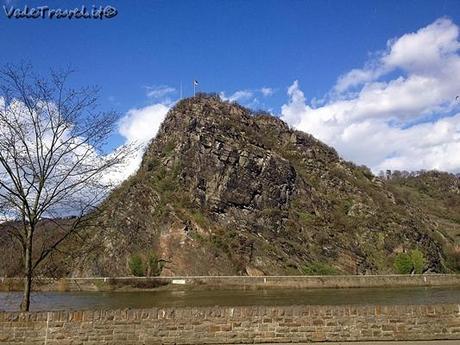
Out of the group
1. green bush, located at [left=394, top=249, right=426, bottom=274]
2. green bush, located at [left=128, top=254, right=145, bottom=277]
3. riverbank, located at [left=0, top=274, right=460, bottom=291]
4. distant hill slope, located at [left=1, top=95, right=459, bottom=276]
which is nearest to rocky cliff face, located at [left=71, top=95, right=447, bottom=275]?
distant hill slope, located at [left=1, top=95, right=459, bottom=276]

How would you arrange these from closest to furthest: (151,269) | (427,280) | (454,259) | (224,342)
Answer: (224,342) → (151,269) → (427,280) → (454,259)

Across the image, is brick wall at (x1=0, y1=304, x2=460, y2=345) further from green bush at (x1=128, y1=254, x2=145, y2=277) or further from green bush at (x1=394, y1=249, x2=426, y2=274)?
green bush at (x1=394, y1=249, x2=426, y2=274)

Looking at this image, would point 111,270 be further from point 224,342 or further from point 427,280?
point 224,342

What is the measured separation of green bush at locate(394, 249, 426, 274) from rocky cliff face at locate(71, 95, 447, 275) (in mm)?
3215

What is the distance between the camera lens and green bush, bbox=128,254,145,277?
305 feet

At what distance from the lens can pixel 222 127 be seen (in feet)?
423

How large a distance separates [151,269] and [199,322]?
265 ft

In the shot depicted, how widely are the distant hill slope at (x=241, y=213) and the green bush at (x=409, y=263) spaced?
2337 mm

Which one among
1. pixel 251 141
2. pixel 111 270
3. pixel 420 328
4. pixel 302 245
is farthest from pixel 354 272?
pixel 420 328

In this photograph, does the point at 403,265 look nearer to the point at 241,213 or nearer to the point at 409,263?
the point at 409,263

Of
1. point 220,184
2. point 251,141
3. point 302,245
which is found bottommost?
point 302,245

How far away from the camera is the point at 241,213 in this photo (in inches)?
4471

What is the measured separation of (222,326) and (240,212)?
99.2 metres

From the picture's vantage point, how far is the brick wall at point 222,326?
14.5 metres
